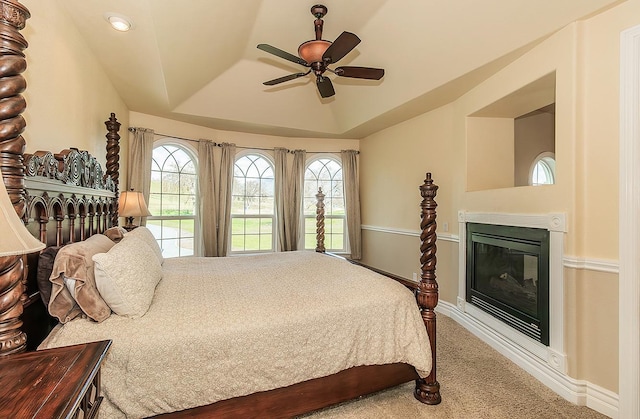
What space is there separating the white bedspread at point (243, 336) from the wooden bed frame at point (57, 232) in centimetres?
12

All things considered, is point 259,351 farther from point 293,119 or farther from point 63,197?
point 293,119

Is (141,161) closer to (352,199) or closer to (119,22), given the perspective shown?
(119,22)

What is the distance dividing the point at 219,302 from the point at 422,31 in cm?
297

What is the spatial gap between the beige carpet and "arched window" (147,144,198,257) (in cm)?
358

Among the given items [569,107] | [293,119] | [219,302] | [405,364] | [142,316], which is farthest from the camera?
[293,119]

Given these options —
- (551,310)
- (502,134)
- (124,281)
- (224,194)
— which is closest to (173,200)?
(224,194)

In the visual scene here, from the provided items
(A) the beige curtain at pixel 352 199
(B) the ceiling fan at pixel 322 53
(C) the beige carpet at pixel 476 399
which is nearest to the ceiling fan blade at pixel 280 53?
(B) the ceiling fan at pixel 322 53

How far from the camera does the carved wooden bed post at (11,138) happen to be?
1.00 meters

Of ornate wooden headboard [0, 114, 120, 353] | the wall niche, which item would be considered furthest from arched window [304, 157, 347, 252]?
ornate wooden headboard [0, 114, 120, 353]

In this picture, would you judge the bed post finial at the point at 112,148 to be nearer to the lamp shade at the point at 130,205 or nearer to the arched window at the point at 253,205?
the lamp shade at the point at 130,205

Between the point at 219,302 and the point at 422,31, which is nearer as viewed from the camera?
the point at 219,302

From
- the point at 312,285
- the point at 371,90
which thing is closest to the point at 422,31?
the point at 371,90

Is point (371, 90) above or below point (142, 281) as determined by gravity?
above

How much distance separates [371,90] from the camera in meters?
4.06
